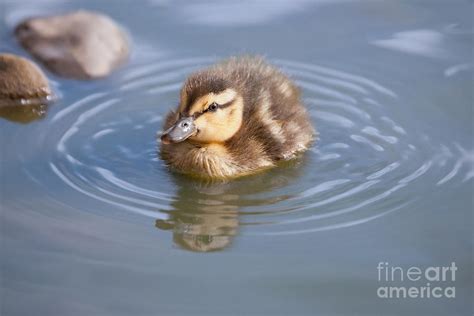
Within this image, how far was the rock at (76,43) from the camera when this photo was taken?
18.6 feet

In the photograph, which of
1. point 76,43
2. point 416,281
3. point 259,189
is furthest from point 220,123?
point 76,43

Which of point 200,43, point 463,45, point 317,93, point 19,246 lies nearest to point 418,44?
point 463,45

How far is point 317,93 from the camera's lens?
5.37 metres

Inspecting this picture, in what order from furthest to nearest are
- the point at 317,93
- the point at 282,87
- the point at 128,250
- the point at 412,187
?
the point at 317,93 → the point at 282,87 → the point at 412,187 → the point at 128,250

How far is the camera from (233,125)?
4.59 m

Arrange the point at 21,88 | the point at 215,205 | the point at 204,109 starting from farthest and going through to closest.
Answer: the point at 21,88 < the point at 204,109 < the point at 215,205

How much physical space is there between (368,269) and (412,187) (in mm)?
675

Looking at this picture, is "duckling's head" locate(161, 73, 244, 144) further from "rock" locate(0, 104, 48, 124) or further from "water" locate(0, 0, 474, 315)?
"rock" locate(0, 104, 48, 124)

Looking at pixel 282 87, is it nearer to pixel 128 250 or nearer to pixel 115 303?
pixel 128 250

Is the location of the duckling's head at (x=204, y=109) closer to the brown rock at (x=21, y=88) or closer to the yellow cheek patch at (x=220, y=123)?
the yellow cheek patch at (x=220, y=123)

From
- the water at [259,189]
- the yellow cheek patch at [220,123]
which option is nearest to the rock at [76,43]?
the water at [259,189]

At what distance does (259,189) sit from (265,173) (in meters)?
0.19

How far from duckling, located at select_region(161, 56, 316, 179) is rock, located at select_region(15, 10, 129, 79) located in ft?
3.65

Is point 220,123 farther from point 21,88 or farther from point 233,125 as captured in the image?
point 21,88
